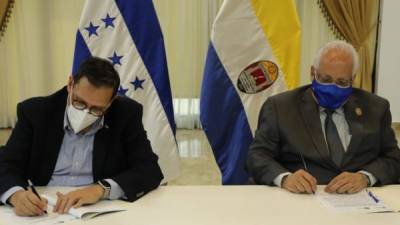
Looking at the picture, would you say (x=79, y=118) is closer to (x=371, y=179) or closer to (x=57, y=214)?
(x=57, y=214)

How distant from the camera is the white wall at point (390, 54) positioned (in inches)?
215

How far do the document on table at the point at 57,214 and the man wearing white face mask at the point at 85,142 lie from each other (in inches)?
2.7

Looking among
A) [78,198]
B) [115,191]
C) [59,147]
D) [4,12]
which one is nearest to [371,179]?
[115,191]

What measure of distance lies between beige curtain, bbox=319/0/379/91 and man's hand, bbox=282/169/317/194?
3.95 m

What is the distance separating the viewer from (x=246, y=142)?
9.21ft

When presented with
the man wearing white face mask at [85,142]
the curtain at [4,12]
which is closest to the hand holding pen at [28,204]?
the man wearing white face mask at [85,142]

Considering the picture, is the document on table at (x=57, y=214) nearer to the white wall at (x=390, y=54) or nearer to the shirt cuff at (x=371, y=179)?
the shirt cuff at (x=371, y=179)

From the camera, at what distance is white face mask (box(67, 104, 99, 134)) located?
1768mm

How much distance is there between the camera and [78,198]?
62.4 inches

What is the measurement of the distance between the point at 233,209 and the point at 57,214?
608 mm

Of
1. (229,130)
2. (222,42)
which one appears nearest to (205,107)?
(229,130)

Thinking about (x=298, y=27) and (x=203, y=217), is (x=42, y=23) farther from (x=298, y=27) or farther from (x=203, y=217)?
(x=203, y=217)

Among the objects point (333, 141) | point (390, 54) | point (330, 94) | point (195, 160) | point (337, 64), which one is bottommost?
point (195, 160)

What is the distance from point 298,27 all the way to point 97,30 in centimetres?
123
